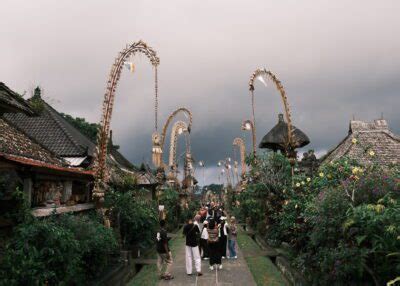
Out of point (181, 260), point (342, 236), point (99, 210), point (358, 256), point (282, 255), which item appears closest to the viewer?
point (358, 256)

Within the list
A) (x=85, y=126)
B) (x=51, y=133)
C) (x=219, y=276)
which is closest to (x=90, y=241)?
(x=219, y=276)

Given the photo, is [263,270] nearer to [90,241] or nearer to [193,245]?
[193,245]

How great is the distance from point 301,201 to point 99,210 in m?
6.97

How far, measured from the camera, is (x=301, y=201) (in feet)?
39.3

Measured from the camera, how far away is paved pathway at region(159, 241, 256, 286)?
10875 mm

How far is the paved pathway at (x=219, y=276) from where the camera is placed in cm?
1088

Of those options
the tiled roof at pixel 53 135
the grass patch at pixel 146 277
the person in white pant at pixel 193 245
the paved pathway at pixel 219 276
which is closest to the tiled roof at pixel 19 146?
the grass patch at pixel 146 277

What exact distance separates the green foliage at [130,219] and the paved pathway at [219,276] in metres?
2.24

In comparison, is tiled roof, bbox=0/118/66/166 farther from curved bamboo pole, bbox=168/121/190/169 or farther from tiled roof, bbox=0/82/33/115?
curved bamboo pole, bbox=168/121/190/169

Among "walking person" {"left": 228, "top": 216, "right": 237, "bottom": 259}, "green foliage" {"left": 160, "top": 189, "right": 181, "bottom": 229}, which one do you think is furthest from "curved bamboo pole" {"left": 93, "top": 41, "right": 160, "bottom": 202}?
"green foliage" {"left": 160, "top": 189, "right": 181, "bottom": 229}

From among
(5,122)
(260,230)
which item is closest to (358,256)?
(5,122)

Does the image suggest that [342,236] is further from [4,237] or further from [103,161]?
[103,161]

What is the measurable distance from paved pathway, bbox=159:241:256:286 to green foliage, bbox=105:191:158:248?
2.24 metres

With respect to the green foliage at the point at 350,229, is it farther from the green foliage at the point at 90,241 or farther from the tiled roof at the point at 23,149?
the tiled roof at the point at 23,149
